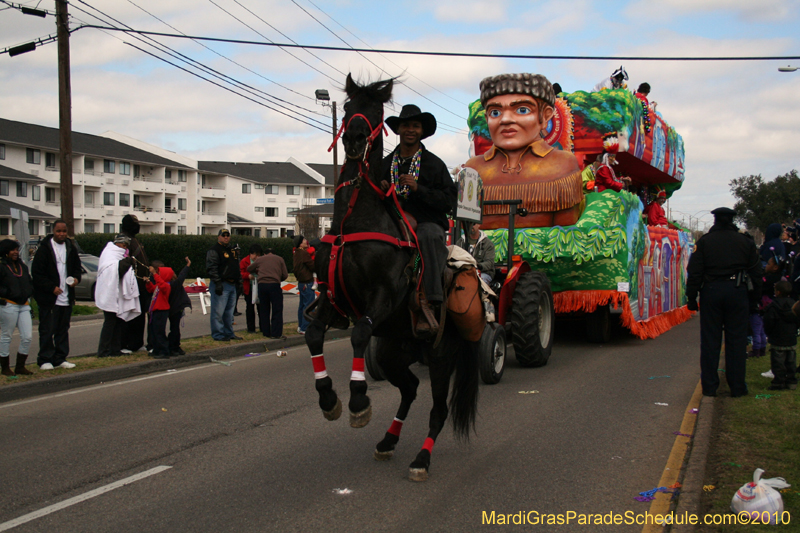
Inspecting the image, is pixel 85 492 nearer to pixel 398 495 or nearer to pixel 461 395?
pixel 398 495

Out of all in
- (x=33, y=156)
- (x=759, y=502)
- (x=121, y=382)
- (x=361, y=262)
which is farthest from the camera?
(x=33, y=156)

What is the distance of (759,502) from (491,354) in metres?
4.81

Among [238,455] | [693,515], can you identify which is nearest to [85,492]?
[238,455]

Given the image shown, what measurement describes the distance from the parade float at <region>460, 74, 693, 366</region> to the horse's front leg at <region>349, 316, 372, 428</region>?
5719 millimetres

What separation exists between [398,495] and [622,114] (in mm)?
10215

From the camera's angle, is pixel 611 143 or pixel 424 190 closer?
pixel 424 190

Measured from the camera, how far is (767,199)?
5800 cm

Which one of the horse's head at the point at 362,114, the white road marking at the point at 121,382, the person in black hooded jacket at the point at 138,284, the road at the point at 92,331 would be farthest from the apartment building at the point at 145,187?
the horse's head at the point at 362,114

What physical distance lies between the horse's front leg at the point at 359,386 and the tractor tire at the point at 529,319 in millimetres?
5754

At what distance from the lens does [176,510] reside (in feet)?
14.8

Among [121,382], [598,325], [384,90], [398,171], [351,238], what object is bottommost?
[121,382]

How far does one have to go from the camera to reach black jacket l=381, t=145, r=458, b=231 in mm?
5141

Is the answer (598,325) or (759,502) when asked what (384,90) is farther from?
(598,325)

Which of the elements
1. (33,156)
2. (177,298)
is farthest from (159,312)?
(33,156)
